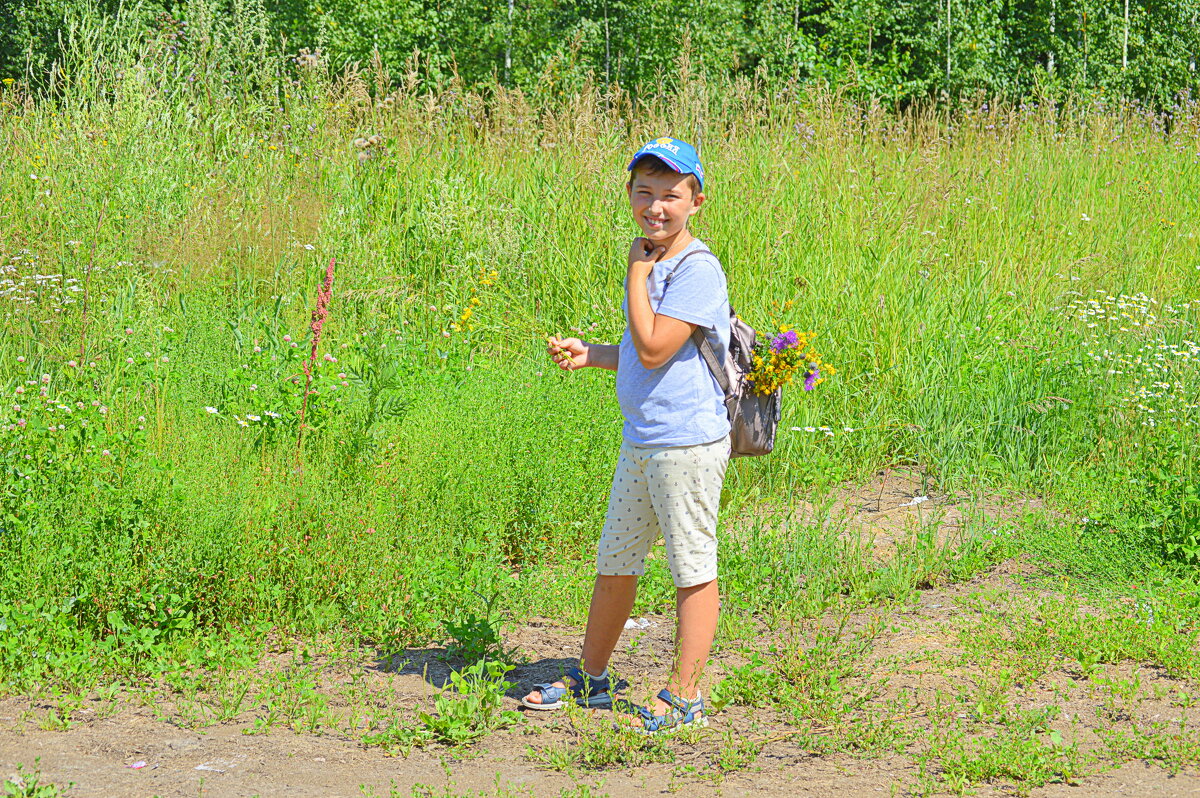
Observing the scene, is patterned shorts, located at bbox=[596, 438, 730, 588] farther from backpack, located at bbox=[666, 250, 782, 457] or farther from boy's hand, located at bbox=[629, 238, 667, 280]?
boy's hand, located at bbox=[629, 238, 667, 280]

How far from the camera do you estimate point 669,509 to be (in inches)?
128

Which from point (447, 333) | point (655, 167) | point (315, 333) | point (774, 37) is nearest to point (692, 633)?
point (655, 167)

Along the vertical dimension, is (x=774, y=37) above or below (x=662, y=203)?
above

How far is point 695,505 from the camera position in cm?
324

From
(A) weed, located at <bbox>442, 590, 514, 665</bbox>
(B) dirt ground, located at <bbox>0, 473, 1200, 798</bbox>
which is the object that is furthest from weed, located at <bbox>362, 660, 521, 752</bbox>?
(A) weed, located at <bbox>442, 590, 514, 665</bbox>

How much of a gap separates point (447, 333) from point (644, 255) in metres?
2.95

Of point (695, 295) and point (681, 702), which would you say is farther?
point (681, 702)

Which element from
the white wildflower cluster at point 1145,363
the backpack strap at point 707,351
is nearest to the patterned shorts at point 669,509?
the backpack strap at point 707,351

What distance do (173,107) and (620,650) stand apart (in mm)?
5916

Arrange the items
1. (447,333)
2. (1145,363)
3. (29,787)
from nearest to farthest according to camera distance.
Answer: (29,787)
(1145,363)
(447,333)

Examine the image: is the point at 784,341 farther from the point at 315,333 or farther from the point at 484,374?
the point at 484,374

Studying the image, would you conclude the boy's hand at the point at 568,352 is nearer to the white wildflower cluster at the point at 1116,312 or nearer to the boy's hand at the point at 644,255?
the boy's hand at the point at 644,255

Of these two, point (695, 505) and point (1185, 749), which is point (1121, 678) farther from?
point (695, 505)

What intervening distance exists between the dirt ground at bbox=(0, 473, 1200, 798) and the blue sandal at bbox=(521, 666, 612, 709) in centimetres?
5
